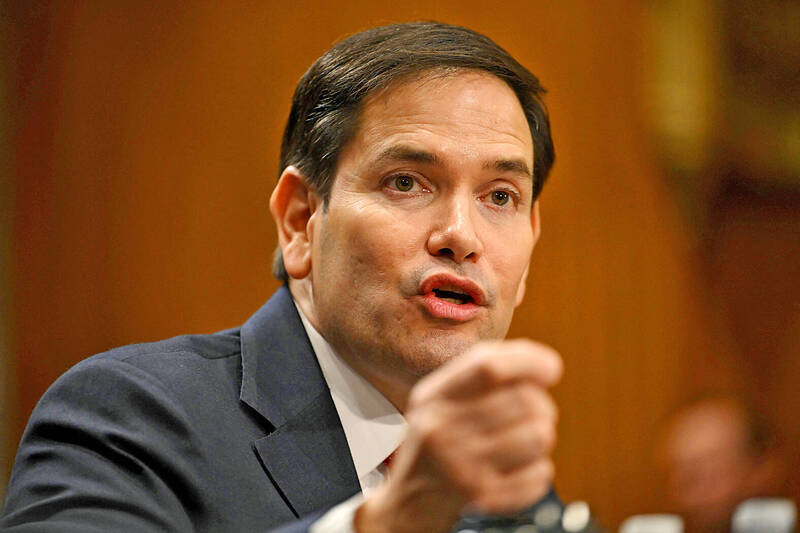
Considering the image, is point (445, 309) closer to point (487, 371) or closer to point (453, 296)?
point (453, 296)

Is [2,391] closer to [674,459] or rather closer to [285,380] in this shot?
[285,380]

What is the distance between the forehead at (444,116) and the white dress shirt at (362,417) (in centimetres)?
43

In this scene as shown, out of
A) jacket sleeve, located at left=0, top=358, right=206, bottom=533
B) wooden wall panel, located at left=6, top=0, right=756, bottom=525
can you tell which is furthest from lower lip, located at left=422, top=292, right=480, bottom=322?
wooden wall panel, located at left=6, top=0, right=756, bottom=525

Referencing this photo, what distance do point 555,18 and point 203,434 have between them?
8.67 feet

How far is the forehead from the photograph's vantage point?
1.70 m

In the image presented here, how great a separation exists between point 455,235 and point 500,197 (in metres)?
0.22

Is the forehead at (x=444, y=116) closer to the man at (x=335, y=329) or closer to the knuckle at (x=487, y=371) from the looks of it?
the man at (x=335, y=329)

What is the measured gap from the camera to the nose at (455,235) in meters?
1.61

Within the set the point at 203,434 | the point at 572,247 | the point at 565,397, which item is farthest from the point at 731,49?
the point at 203,434

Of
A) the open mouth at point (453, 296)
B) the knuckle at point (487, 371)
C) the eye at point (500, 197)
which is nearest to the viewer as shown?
the knuckle at point (487, 371)

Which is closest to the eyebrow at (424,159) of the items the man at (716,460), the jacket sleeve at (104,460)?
the jacket sleeve at (104,460)

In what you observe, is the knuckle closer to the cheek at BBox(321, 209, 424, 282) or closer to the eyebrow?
the cheek at BBox(321, 209, 424, 282)

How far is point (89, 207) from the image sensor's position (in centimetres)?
311

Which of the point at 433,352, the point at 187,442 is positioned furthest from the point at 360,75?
the point at 187,442
